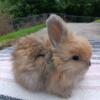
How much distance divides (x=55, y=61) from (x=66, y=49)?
9 centimetres

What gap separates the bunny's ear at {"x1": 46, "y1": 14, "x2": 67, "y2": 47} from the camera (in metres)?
2.15

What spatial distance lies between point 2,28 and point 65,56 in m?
7.11

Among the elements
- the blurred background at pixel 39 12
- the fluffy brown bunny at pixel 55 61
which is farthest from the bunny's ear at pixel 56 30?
the blurred background at pixel 39 12

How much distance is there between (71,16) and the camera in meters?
13.3

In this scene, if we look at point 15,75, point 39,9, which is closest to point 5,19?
point 39,9

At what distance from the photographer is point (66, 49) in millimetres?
2158

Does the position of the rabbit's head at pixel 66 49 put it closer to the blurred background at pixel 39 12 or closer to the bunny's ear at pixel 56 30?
the bunny's ear at pixel 56 30

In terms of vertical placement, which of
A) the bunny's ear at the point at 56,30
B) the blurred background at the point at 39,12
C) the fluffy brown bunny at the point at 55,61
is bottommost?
the blurred background at the point at 39,12

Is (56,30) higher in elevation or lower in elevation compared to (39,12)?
higher

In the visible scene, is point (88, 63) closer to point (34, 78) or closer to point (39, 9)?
point (34, 78)

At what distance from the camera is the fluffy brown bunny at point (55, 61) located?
2141 millimetres

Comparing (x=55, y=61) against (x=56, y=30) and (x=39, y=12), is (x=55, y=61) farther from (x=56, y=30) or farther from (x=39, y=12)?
(x=39, y=12)

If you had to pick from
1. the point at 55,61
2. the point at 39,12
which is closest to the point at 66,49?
the point at 55,61

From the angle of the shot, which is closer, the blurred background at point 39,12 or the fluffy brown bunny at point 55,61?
the fluffy brown bunny at point 55,61
